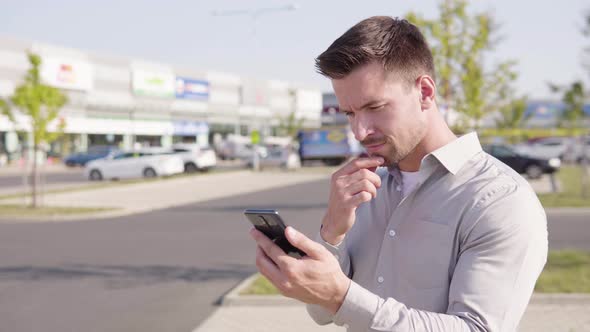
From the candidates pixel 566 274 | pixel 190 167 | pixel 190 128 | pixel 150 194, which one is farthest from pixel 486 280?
pixel 190 128

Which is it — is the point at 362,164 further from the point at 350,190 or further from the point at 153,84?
the point at 153,84

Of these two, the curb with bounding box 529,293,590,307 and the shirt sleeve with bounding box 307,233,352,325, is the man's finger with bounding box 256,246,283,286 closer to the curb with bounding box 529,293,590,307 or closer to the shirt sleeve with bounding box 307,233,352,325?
the shirt sleeve with bounding box 307,233,352,325

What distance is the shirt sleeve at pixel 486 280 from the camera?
67.8 inches

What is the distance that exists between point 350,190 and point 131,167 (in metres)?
35.2

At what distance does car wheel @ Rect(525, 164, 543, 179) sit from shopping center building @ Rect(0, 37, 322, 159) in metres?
32.2

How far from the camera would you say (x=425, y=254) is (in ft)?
6.48

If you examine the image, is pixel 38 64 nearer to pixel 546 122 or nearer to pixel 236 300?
pixel 236 300

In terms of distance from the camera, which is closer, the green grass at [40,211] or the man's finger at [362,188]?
the man's finger at [362,188]

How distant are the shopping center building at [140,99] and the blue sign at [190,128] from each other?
11 cm

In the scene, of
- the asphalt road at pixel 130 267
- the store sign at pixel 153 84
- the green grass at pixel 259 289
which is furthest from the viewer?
the store sign at pixel 153 84

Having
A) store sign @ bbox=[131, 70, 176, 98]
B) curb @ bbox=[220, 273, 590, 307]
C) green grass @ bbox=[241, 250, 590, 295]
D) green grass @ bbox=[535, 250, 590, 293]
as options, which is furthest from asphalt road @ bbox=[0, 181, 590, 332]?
store sign @ bbox=[131, 70, 176, 98]

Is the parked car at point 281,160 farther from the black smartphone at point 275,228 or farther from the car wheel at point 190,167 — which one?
the black smartphone at point 275,228

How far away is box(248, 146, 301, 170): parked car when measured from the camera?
162 ft

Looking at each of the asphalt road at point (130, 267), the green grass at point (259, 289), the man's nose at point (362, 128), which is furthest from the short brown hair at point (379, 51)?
the green grass at point (259, 289)
